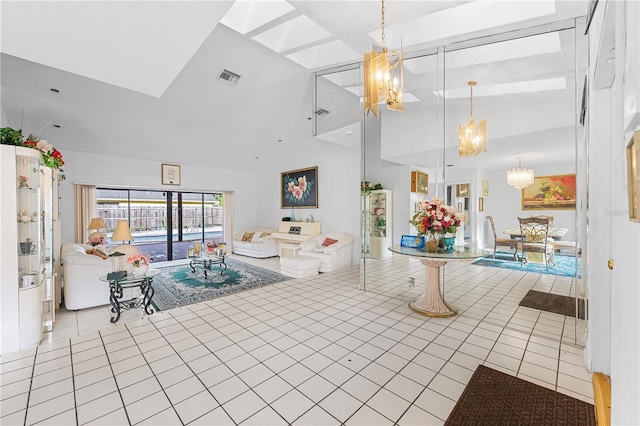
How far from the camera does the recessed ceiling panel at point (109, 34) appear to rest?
2.03 meters

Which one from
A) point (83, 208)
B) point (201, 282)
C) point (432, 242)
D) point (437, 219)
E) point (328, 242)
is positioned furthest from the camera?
point (328, 242)

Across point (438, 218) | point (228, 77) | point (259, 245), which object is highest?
point (228, 77)

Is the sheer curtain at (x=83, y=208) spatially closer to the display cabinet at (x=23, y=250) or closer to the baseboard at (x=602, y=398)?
the display cabinet at (x=23, y=250)

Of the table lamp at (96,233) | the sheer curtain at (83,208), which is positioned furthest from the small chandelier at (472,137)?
the sheer curtain at (83,208)

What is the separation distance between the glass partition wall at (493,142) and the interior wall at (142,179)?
17.0ft

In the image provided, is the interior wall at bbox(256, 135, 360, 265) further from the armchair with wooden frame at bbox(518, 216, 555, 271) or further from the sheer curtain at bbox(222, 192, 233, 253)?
the armchair with wooden frame at bbox(518, 216, 555, 271)

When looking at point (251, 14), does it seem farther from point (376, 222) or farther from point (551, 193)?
point (551, 193)

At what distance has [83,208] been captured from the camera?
5.98 metres

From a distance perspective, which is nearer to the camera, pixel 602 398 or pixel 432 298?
pixel 602 398

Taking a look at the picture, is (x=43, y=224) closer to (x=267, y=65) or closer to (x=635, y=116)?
(x=267, y=65)

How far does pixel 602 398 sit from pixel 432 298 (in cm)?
170

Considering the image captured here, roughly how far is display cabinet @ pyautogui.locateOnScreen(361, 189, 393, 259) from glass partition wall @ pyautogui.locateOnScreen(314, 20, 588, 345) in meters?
0.12

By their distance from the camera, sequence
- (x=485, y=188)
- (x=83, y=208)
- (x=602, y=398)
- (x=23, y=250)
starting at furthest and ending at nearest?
(x=83, y=208), (x=485, y=188), (x=23, y=250), (x=602, y=398)

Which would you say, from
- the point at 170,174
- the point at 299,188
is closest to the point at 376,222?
the point at 299,188
